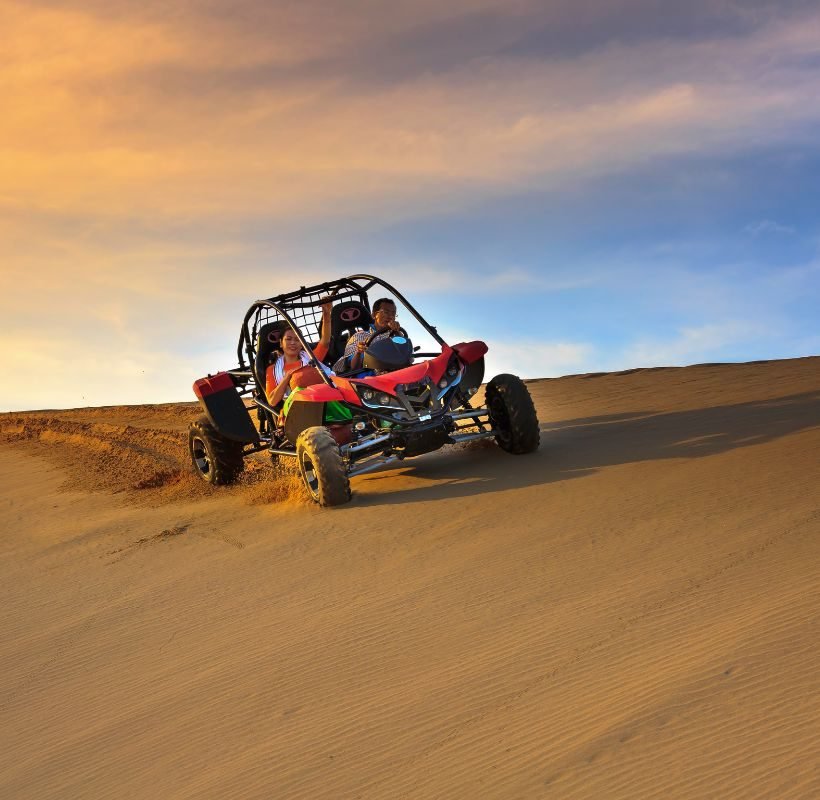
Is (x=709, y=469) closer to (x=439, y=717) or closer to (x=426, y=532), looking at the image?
(x=426, y=532)

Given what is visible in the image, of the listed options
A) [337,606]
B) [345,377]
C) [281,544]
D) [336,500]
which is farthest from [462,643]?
[345,377]

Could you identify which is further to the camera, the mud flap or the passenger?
the mud flap

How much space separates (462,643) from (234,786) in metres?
1.49

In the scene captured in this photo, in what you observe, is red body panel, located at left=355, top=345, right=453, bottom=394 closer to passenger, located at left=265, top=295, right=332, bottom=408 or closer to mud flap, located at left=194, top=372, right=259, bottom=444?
passenger, located at left=265, top=295, right=332, bottom=408

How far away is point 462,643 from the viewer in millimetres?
4934

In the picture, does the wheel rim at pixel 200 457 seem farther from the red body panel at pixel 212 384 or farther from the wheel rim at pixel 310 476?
the wheel rim at pixel 310 476

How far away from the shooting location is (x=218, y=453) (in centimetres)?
1103

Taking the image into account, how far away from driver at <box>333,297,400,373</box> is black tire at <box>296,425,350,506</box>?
143cm

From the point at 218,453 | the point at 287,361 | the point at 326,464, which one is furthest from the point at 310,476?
the point at 218,453

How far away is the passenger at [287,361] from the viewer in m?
10.2

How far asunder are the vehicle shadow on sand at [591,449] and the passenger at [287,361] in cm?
133

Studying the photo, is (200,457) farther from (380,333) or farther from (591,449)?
(591,449)

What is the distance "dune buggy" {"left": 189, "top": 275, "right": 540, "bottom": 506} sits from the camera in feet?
28.9

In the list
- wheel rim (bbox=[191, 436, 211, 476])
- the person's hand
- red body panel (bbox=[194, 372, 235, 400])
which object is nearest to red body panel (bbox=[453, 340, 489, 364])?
the person's hand
